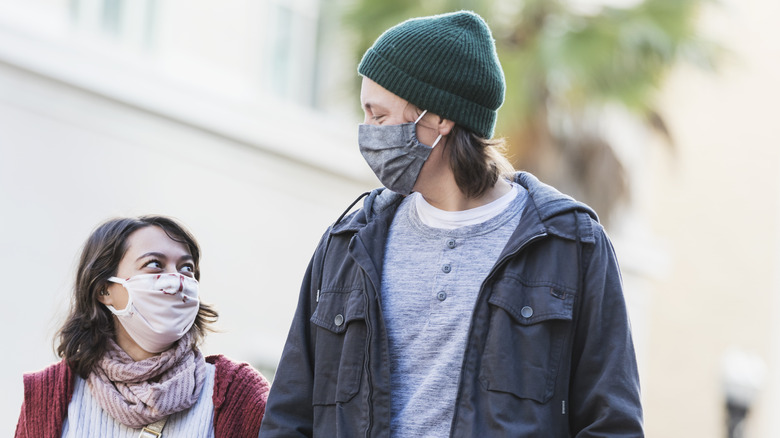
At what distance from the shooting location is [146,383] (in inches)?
149

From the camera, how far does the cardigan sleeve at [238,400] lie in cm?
378

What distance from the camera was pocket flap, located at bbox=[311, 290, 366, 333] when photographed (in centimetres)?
343

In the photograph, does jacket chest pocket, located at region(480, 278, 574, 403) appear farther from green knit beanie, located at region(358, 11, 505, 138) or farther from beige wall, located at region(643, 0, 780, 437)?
beige wall, located at region(643, 0, 780, 437)

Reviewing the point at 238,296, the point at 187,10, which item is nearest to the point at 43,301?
the point at 238,296

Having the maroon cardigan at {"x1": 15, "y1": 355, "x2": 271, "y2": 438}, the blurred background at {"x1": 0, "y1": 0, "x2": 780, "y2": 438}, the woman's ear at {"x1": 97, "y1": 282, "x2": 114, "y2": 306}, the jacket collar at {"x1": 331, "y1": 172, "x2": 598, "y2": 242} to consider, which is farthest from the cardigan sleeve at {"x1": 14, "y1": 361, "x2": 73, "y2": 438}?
the blurred background at {"x1": 0, "y1": 0, "x2": 780, "y2": 438}

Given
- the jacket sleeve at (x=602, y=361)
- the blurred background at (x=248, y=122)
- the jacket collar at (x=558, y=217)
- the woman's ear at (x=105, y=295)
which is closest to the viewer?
the jacket sleeve at (x=602, y=361)

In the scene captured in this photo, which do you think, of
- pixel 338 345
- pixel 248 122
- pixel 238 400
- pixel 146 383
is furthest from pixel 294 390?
pixel 248 122

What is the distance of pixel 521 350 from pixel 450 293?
0.89 feet

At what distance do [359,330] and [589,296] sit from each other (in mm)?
670

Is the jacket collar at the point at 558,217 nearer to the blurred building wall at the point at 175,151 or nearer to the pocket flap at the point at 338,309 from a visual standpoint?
the pocket flap at the point at 338,309

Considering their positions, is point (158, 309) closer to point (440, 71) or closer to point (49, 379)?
point (49, 379)

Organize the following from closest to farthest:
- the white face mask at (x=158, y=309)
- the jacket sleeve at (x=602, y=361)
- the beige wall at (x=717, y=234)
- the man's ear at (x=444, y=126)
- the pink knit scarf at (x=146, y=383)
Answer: the jacket sleeve at (x=602, y=361), the man's ear at (x=444, y=126), the pink knit scarf at (x=146, y=383), the white face mask at (x=158, y=309), the beige wall at (x=717, y=234)

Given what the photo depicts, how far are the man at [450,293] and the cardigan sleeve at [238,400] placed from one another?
0.29 meters

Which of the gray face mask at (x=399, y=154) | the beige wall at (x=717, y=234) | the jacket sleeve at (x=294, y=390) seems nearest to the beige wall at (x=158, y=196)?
the jacket sleeve at (x=294, y=390)
